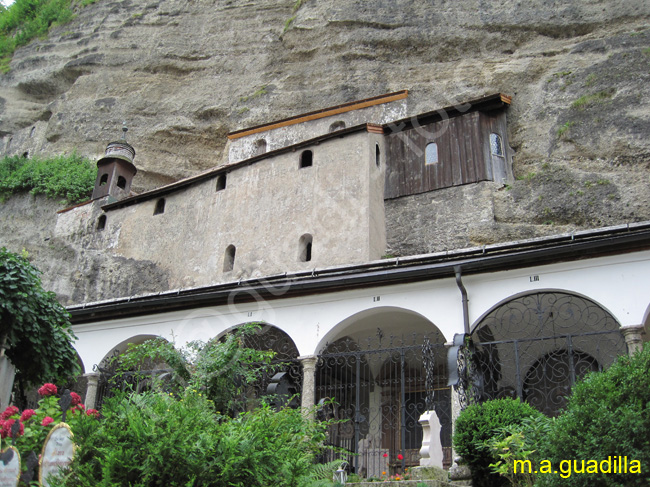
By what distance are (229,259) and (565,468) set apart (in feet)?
61.3

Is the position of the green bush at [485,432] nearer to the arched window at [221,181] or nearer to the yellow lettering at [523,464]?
the yellow lettering at [523,464]

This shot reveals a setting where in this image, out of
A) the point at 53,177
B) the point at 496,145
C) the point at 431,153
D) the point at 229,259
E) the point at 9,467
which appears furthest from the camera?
the point at 53,177

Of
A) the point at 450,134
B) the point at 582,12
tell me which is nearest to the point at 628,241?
the point at 450,134

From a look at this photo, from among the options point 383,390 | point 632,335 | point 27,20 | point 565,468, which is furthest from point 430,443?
point 27,20

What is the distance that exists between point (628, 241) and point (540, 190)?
952 cm

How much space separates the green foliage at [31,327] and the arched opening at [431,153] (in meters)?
14.5

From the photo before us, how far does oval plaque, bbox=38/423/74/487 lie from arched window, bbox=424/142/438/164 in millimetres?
17610

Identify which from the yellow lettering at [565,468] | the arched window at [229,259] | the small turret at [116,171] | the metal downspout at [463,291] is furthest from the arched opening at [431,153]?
the yellow lettering at [565,468]

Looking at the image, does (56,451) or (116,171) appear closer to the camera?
(56,451)

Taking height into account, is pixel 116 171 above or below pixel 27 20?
below

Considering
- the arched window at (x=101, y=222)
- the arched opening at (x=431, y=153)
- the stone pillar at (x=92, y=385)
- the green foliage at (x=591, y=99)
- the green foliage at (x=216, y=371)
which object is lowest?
the green foliage at (x=216, y=371)

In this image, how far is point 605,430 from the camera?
21.2 ft

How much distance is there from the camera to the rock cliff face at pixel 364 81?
21203 millimetres

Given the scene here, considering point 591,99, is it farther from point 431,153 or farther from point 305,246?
point 305,246
